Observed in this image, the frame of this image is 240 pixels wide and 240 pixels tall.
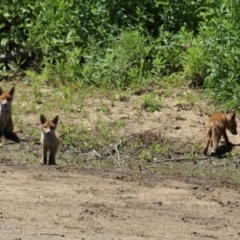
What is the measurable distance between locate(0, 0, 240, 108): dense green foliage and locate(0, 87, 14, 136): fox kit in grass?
79.0 inches

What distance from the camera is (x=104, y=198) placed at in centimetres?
1134

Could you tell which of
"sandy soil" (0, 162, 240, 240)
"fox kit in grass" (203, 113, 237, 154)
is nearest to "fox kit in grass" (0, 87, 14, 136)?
"sandy soil" (0, 162, 240, 240)

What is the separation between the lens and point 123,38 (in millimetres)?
17875

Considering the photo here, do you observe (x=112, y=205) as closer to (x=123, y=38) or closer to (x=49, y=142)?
(x=49, y=142)

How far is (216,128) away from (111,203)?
4299 mm

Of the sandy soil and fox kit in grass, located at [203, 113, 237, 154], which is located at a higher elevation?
fox kit in grass, located at [203, 113, 237, 154]

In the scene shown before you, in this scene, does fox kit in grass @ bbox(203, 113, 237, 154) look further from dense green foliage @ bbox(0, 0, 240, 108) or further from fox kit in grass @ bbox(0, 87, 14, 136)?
fox kit in grass @ bbox(0, 87, 14, 136)

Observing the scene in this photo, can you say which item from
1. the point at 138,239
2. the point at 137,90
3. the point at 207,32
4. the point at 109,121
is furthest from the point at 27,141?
the point at 138,239

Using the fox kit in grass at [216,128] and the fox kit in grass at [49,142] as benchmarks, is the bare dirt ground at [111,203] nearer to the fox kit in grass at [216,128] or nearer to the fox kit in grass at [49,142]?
the fox kit in grass at [49,142]

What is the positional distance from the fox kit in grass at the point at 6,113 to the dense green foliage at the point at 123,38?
79.0 inches

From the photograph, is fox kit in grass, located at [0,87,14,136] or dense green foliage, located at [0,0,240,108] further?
dense green foliage, located at [0,0,240,108]

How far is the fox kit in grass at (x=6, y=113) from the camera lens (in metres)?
15.6

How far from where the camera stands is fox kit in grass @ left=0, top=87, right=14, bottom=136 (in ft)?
51.2

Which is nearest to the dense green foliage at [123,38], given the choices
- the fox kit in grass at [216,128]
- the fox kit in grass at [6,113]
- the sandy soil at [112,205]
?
the fox kit in grass at [216,128]
